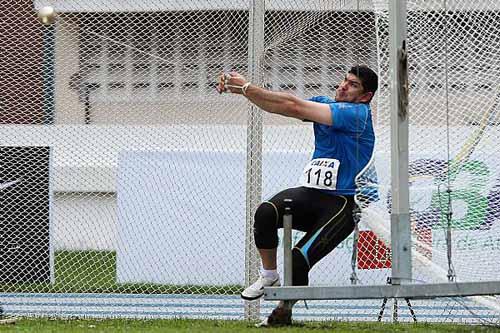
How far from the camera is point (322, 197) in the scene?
8.54 metres

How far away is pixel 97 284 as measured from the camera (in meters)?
13.0

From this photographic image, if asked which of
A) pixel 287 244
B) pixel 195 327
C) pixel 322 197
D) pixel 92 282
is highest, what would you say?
pixel 322 197

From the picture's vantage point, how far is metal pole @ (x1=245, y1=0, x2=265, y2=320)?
1059cm

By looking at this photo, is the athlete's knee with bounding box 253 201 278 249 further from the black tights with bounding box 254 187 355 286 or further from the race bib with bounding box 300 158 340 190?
the race bib with bounding box 300 158 340 190

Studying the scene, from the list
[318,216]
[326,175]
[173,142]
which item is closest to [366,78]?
[326,175]

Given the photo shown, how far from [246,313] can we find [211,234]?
11.0 ft

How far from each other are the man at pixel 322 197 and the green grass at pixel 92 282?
436cm

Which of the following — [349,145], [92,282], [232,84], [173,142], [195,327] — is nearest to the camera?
[232,84]

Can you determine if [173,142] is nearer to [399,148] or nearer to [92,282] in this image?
[92,282]

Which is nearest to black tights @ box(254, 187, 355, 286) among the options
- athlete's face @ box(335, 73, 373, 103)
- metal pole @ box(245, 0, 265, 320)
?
athlete's face @ box(335, 73, 373, 103)

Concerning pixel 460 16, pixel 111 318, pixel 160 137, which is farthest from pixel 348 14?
pixel 111 318

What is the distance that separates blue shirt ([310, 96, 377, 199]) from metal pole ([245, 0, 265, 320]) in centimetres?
210

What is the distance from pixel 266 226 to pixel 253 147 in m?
2.41

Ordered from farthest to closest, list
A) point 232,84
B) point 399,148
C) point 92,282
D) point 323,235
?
point 92,282 → point 323,235 → point 232,84 → point 399,148
